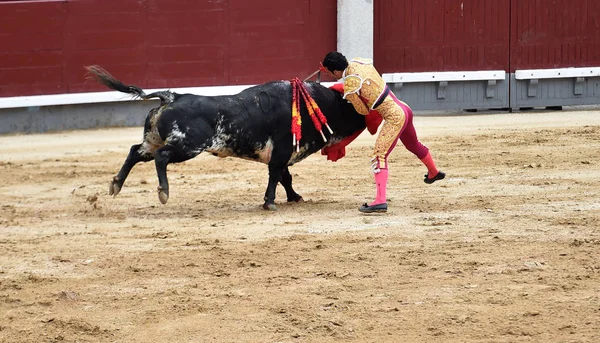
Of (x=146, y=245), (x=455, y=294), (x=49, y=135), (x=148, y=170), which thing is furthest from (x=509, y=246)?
(x=49, y=135)

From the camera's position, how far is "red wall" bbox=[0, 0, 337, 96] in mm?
12344

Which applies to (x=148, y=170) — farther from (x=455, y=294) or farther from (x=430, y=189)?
(x=455, y=294)

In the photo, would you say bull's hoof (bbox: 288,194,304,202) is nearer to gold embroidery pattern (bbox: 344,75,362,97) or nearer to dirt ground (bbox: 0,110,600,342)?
dirt ground (bbox: 0,110,600,342)

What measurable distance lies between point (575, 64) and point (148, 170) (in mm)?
6214

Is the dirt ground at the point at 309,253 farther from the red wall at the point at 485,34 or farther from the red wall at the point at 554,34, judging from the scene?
the red wall at the point at 554,34

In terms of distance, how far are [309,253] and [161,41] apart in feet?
22.1

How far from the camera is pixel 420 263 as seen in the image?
624 cm

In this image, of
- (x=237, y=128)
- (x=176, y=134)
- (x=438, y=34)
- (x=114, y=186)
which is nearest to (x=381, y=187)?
(x=237, y=128)

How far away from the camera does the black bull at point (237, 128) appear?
7.68m

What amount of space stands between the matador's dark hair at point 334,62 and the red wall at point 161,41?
5.43 metres

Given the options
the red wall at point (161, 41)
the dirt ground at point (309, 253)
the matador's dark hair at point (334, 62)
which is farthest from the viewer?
the red wall at point (161, 41)

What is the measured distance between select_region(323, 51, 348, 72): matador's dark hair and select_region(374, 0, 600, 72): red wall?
6.01 m

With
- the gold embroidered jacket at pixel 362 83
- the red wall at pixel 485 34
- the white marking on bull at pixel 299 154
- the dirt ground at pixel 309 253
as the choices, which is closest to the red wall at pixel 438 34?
the red wall at pixel 485 34

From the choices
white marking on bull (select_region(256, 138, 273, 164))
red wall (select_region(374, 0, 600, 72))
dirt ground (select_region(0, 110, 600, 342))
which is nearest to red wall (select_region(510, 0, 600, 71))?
red wall (select_region(374, 0, 600, 72))
